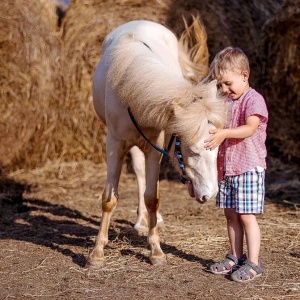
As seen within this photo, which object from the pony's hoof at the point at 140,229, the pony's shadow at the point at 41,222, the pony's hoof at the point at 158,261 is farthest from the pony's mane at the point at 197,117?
the pony's hoof at the point at 140,229

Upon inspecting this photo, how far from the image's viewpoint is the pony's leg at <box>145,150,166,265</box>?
3951 millimetres

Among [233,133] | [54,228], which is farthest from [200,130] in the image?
[54,228]

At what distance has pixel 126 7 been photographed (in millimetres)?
6457

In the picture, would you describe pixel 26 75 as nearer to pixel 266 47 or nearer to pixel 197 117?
pixel 266 47

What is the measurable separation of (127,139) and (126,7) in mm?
2773

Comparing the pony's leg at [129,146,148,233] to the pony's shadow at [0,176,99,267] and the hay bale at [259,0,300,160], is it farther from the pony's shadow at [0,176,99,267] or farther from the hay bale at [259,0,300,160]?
the hay bale at [259,0,300,160]

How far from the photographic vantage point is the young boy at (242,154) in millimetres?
3541

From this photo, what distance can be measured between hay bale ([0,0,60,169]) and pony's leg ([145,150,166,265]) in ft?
8.15

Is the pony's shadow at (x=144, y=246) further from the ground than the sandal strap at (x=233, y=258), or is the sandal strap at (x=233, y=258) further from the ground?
the sandal strap at (x=233, y=258)

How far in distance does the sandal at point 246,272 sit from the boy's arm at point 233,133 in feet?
2.09

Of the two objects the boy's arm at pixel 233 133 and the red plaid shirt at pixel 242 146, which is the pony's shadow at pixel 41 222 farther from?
the boy's arm at pixel 233 133

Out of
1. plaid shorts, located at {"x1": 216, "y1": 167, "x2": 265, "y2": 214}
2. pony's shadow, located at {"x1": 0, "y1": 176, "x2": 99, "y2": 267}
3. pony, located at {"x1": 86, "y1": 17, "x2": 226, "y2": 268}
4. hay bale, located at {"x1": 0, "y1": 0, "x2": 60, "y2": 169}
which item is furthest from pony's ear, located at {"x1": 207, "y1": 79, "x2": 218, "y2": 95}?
hay bale, located at {"x1": 0, "y1": 0, "x2": 60, "y2": 169}

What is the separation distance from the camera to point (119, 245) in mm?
4316

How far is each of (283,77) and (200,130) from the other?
320 cm
